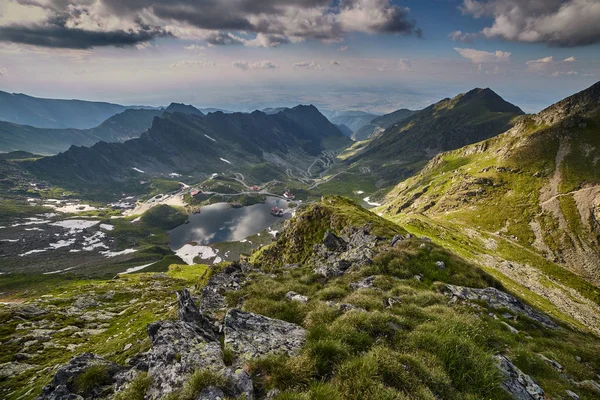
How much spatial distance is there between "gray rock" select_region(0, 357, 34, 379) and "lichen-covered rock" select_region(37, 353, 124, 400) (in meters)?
37.6

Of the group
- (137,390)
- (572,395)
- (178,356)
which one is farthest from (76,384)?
(572,395)

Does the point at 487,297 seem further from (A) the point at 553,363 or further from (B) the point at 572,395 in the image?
(B) the point at 572,395

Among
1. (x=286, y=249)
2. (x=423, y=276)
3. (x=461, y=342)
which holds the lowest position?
(x=286, y=249)

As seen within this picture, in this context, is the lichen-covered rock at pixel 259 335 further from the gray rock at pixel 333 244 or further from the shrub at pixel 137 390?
the gray rock at pixel 333 244

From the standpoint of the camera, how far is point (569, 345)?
19125mm

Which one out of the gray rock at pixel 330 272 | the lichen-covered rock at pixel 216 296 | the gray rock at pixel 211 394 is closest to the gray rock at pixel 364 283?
the gray rock at pixel 330 272

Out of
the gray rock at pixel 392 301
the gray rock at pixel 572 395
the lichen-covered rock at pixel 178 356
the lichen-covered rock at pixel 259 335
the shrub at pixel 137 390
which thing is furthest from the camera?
the gray rock at pixel 392 301

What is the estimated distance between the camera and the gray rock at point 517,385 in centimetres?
1004

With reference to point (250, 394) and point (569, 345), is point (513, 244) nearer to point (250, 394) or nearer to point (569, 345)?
point (569, 345)

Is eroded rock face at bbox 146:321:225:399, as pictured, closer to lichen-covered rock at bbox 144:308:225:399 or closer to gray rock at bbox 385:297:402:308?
lichen-covered rock at bbox 144:308:225:399

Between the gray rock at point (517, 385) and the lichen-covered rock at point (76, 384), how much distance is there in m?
15.8

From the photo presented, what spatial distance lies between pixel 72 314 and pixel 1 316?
12228mm

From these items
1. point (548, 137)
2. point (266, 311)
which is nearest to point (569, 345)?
point (266, 311)

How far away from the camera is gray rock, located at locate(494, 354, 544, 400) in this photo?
10039mm
